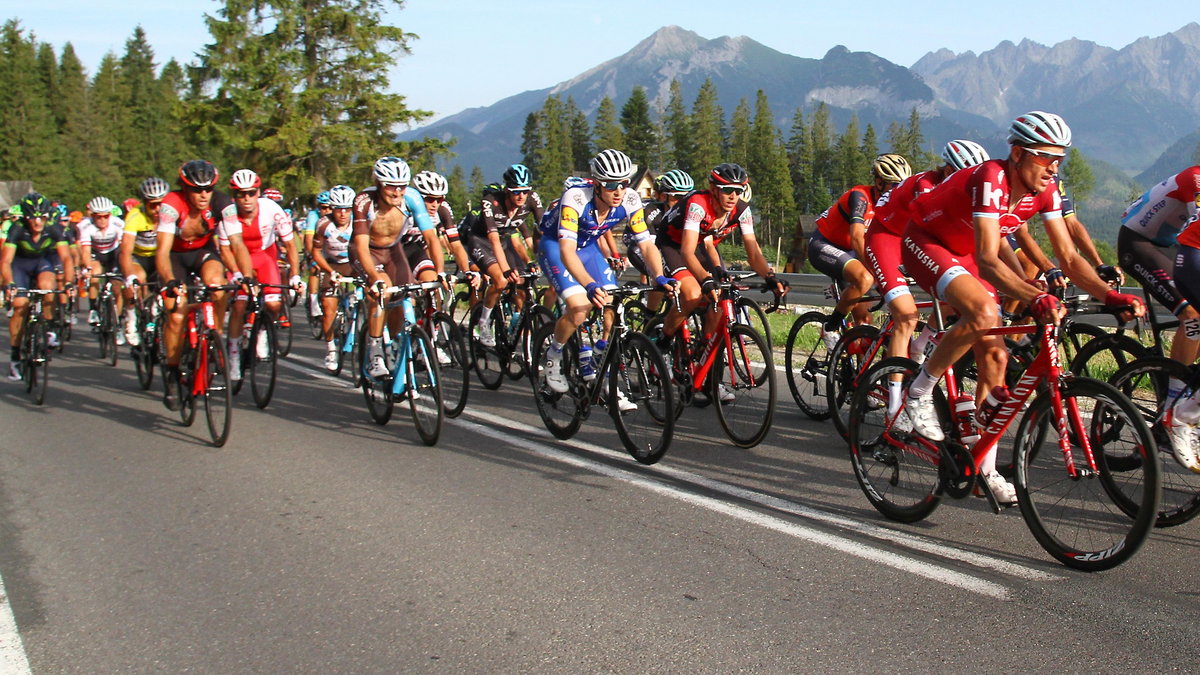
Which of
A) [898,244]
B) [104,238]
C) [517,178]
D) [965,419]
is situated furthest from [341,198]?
[965,419]

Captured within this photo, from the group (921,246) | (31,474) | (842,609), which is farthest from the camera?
(31,474)

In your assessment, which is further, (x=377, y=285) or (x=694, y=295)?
(x=377, y=285)

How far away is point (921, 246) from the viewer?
5535 millimetres

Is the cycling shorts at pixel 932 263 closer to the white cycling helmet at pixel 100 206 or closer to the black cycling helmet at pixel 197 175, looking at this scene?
the black cycling helmet at pixel 197 175

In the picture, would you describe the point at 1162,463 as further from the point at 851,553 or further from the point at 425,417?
the point at 425,417

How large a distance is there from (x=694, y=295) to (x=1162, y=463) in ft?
10.7

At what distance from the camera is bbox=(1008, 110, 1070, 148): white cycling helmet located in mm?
4691

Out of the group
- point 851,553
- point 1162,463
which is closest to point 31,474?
point 851,553

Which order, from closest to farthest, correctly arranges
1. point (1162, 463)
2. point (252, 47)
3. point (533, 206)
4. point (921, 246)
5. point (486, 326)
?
point (1162, 463) < point (921, 246) < point (486, 326) < point (533, 206) < point (252, 47)

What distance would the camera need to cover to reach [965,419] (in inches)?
194

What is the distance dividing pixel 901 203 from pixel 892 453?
1.88m

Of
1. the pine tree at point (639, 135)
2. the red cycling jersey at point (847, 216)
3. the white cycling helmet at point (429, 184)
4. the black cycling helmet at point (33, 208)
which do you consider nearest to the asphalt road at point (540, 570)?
the red cycling jersey at point (847, 216)

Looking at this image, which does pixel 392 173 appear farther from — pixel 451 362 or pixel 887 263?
pixel 887 263

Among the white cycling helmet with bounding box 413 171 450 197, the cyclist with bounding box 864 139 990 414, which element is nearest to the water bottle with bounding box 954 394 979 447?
the cyclist with bounding box 864 139 990 414
